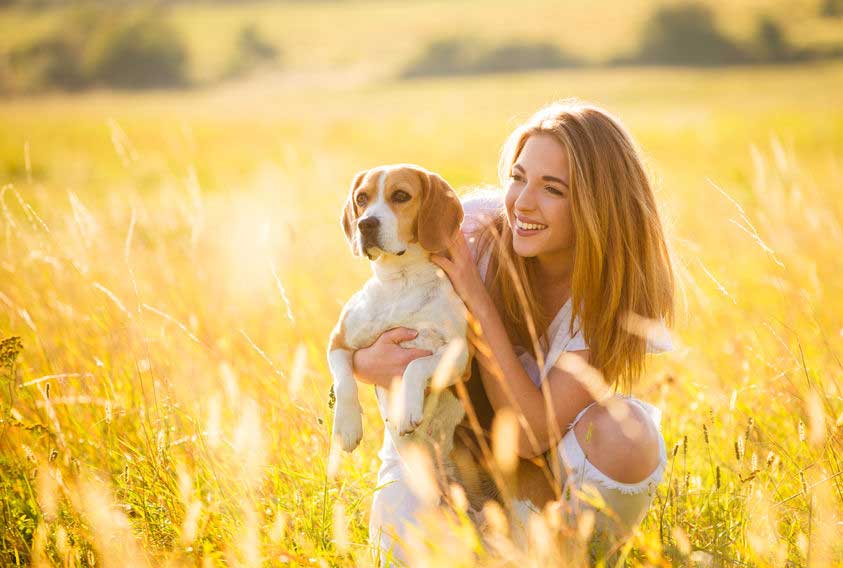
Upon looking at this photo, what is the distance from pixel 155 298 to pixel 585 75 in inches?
1736

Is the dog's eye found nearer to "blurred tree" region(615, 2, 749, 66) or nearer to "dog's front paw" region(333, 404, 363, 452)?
"dog's front paw" region(333, 404, 363, 452)

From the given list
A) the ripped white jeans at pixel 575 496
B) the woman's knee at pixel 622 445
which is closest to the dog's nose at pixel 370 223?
the ripped white jeans at pixel 575 496

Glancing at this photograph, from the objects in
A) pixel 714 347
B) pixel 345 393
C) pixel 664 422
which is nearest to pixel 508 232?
A: pixel 345 393

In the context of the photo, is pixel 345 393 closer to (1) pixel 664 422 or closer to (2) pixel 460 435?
(2) pixel 460 435

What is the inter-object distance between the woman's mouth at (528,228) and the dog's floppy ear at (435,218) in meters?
0.32

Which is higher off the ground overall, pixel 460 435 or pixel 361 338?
pixel 361 338

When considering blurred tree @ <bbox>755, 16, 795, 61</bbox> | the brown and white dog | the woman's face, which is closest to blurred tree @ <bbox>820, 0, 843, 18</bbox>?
blurred tree @ <bbox>755, 16, 795, 61</bbox>

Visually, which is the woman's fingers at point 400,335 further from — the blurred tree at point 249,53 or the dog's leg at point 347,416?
the blurred tree at point 249,53

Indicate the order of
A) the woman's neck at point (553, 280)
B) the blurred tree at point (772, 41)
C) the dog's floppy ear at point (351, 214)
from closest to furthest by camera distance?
the dog's floppy ear at point (351, 214)
the woman's neck at point (553, 280)
the blurred tree at point (772, 41)

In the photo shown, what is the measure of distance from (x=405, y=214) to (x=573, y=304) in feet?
2.64

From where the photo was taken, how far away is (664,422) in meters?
3.96

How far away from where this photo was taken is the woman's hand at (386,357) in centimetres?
316

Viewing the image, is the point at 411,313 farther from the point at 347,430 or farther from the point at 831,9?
the point at 831,9

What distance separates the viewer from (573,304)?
3.23 metres
